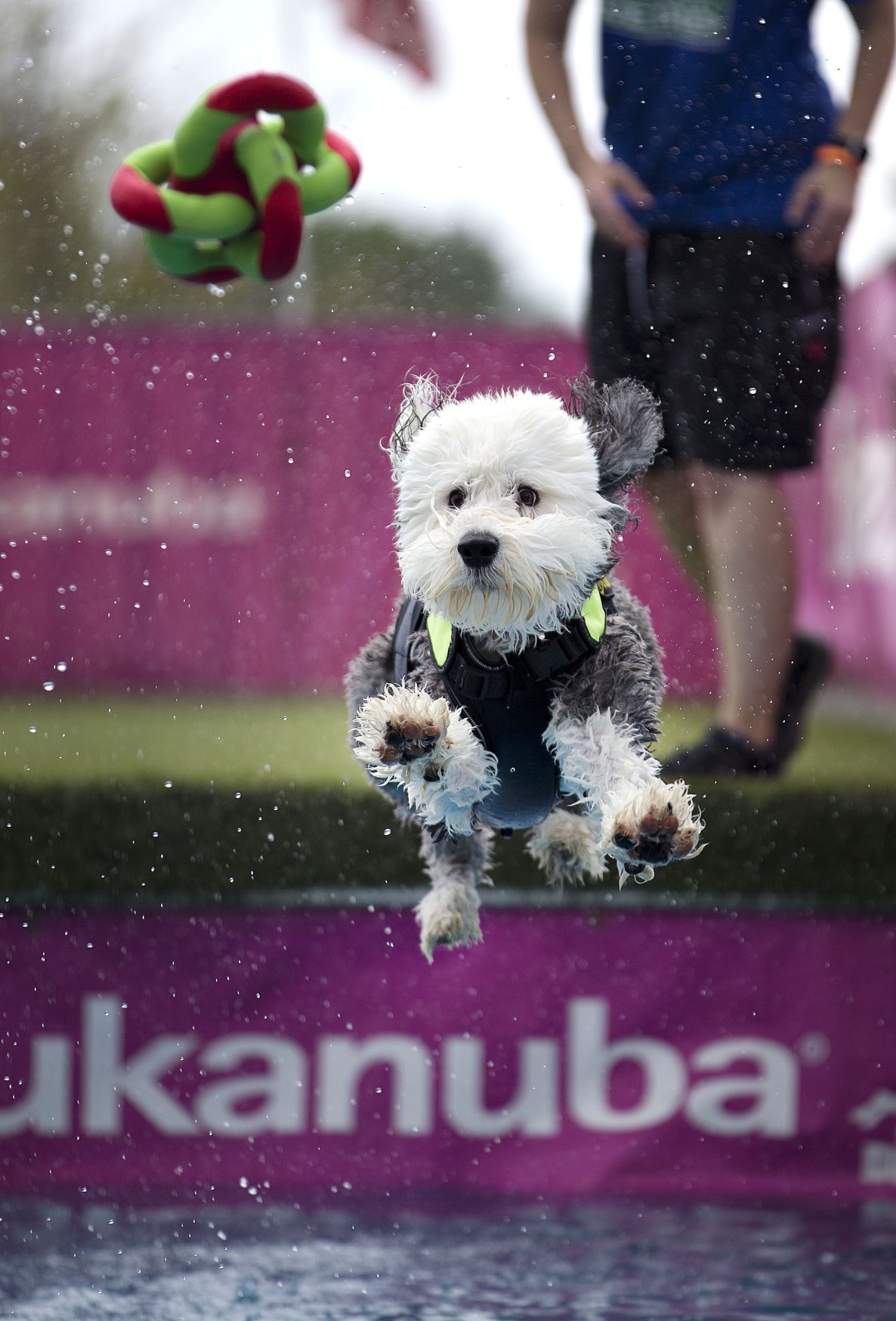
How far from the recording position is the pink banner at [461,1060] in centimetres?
329

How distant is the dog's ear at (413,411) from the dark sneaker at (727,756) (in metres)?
0.43

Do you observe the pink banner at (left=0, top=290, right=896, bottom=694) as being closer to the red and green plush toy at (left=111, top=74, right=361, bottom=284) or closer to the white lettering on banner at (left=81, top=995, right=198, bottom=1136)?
the white lettering on banner at (left=81, top=995, right=198, bottom=1136)

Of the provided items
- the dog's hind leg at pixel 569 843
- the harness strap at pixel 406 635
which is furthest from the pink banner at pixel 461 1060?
the harness strap at pixel 406 635

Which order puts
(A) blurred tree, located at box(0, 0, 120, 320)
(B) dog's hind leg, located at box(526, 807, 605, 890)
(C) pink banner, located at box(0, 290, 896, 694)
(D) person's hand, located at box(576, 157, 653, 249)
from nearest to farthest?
1. (B) dog's hind leg, located at box(526, 807, 605, 890)
2. (D) person's hand, located at box(576, 157, 653, 249)
3. (C) pink banner, located at box(0, 290, 896, 694)
4. (A) blurred tree, located at box(0, 0, 120, 320)

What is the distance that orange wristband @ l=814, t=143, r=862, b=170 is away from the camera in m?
1.49

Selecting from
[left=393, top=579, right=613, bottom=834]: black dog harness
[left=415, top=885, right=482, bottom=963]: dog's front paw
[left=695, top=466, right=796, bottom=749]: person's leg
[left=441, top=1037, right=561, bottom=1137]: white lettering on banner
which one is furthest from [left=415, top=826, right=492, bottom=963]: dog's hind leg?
[left=441, top=1037, right=561, bottom=1137]: white lettering on banner

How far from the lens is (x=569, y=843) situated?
123 centimetres

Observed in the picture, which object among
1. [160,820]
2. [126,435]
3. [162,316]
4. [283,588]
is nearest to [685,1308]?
[160,820]

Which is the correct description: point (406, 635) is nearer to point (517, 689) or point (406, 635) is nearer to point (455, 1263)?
point (517, 689)

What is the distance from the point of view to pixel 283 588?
188 inches

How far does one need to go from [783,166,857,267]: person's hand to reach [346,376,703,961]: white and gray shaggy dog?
48cm

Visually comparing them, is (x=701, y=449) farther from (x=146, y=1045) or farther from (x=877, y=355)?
(x=877, y=355)

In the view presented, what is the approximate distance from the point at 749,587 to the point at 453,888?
505 millimetres

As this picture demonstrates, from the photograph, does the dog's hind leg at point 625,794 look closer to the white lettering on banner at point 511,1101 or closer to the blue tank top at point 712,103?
the blue tank top at point 712,103
